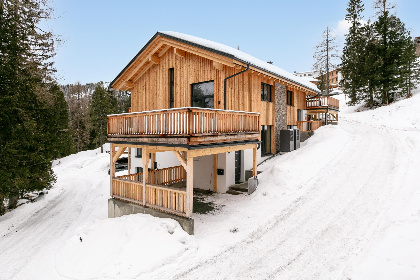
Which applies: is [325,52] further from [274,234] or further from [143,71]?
[274,234]

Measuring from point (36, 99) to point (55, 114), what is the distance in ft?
7.37

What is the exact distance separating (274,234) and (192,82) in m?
9.38

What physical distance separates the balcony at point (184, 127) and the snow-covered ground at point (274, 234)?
3172mm

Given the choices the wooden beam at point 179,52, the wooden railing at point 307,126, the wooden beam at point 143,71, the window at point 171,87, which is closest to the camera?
the wooden beam at point 179,52

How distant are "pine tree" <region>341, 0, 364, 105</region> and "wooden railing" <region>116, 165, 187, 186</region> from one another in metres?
→ 31.5

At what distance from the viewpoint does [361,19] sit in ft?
134

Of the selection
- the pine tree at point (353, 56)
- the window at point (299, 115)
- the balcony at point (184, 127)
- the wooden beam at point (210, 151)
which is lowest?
the wooden beam at point (210, 151)

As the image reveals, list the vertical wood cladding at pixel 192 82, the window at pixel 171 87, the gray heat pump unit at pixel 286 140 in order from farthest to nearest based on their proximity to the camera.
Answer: the gray heat pump unit at pixel 286 140 < the window at pixel 171 87 < the vertical wood cladding at pixel 192 82

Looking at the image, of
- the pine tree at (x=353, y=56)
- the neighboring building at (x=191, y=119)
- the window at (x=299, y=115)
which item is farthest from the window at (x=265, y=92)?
→ the pine tree at (x=353, y=56)

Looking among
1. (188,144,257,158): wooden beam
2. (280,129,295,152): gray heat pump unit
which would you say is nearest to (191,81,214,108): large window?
(188,144,257,158): wooden beam

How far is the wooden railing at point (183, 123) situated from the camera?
8.77 meters

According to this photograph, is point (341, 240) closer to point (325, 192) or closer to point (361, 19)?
point (325, 192)

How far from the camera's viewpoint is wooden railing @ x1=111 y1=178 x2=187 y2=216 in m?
9.14

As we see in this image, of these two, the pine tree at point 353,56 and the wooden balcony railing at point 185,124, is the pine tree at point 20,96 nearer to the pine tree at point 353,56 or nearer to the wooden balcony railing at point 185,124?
the wooden balcony railing at point 185,124
